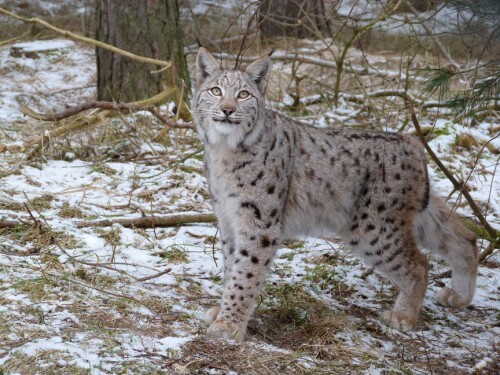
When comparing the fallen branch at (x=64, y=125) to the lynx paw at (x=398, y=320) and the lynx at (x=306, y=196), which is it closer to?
the lynx at (x=306, y=196)

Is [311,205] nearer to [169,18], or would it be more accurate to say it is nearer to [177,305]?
[177,305]

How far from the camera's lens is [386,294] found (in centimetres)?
583

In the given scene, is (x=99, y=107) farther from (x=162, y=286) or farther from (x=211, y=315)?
(x=211, y=315)

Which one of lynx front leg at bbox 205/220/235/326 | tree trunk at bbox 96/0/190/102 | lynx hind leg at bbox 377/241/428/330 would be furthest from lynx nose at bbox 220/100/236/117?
tree trunk at bbox 96/0/190/102

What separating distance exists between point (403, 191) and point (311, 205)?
70 centimetres

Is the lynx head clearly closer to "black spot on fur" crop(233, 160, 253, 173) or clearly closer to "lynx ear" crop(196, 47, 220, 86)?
"lynx ear" crop(196, 47, 220, 86)

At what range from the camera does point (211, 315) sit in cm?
482

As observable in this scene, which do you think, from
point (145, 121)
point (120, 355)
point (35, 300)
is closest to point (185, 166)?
point (145, 121)

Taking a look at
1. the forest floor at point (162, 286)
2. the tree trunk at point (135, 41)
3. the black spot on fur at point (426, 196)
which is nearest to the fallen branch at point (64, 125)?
the forest floor at point (162, 286)

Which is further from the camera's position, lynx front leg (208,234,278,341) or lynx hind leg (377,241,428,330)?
lynx hind leg (377,241,428,330)

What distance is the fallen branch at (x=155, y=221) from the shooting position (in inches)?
238

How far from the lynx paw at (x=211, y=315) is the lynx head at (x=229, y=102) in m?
1.09

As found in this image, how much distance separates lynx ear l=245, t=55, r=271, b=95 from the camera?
513cm

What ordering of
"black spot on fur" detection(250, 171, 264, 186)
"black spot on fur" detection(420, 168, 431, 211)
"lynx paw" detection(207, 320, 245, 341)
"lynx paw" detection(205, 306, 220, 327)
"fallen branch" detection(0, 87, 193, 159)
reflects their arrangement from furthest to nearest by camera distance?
1. "fallen branch" detection(0, 87, 193, 159)
2. "black spot on fur" detection(420, 168, 431, 211)
3. "black spot on fur" detection(250, 171, 264, 186)
4. "lynx paw" detection(205, 306, 220, 327)
5. "lynx paw" detection(207, 320, 245, 341)
